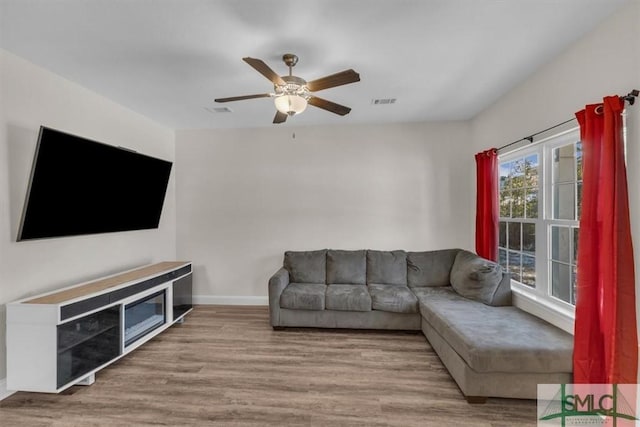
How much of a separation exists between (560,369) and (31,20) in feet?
14.6

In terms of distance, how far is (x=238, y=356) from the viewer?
2.88 m

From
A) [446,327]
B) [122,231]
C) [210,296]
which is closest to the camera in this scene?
[446,327]

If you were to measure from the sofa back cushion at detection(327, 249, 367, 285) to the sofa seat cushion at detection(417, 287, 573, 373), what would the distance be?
3.93ft

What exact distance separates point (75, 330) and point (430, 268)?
3.86 m

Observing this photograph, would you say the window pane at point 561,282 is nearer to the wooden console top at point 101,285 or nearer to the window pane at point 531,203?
the window pane at point 531,203

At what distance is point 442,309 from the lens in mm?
2910

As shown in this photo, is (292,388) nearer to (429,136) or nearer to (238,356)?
(238,356)

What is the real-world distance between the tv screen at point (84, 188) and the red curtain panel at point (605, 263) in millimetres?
3997

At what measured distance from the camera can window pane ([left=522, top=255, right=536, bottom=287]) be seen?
2.99 m

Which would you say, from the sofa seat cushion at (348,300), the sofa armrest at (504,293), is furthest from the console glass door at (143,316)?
the sofa armrest at (504,293)

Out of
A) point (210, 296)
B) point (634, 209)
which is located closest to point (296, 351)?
point (210, 296)

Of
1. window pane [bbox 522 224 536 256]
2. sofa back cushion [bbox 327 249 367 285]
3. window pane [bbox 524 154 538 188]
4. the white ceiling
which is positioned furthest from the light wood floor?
the white ceiling

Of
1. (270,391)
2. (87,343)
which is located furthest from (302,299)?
(87,343)

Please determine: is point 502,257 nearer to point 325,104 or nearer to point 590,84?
point 590,84
